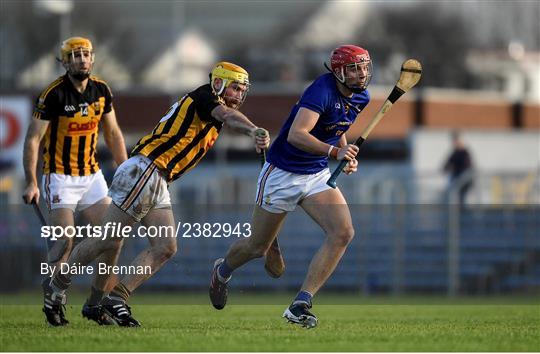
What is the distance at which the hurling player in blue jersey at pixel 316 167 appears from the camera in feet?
37.7

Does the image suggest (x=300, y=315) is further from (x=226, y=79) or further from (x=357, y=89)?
(x=226, y=79)

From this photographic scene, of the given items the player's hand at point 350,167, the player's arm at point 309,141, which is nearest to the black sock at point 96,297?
the player's arm at point 309,141

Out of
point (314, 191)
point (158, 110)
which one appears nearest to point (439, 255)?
point (314, 191)

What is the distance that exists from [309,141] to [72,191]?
93.1 inches

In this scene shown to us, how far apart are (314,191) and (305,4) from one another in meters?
56.3

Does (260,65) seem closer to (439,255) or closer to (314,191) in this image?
(439,255)

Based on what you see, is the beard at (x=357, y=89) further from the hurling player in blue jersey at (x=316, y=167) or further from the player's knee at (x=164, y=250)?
the player's knee at (x=164, y=250)

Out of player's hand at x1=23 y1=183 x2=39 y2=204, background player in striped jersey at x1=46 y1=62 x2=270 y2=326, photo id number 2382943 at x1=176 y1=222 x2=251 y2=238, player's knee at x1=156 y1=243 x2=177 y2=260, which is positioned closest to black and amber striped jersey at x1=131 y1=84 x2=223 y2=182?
background player in striped jersey at x1=46 y1=62 x2=270 y2=326

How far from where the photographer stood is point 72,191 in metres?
12.5

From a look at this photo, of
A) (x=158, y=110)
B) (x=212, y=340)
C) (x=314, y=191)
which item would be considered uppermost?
(x=314, y=191)

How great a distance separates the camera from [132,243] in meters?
21.9

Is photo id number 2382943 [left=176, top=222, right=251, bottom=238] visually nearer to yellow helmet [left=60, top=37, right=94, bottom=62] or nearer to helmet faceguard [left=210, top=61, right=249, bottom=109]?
yellow helmet [left=60, top=37, right=94, bottom=62]

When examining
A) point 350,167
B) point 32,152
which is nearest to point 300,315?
point 350,167

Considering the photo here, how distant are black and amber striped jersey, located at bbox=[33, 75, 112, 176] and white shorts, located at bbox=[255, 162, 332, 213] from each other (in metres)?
1.65
